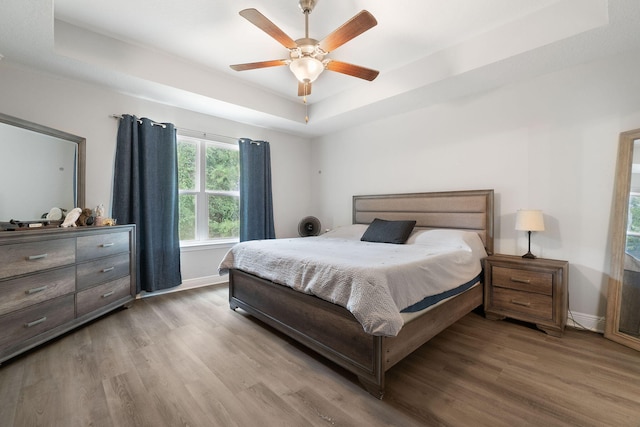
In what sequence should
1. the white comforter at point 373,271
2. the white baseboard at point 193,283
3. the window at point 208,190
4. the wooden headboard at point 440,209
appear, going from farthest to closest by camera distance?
1. the window at point 208,190
2. the white baseboard at point 193,283
3. the wooden headboard at point 440,209
4. the white comforter at point 373,271

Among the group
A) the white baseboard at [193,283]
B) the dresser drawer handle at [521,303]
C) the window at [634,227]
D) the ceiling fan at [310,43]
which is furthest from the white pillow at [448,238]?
the white baseboard at [193,283]

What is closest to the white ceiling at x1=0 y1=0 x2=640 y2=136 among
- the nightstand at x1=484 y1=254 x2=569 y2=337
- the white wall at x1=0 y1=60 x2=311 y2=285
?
the white wall at x1=0 y1=60 x2=311 y2=285

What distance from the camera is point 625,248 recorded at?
2.26 meters

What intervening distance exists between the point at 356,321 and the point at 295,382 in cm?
56

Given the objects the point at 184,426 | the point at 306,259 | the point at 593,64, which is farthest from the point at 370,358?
the point at 593,64

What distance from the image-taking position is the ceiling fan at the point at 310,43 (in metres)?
1.76

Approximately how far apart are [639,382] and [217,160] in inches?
184

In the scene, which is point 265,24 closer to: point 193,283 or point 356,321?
point 356,321

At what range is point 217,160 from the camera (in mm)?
4113

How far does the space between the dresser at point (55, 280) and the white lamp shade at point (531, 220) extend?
3.98 metres

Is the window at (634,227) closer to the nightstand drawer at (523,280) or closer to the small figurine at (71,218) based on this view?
the nightstand drawer at (523,280)

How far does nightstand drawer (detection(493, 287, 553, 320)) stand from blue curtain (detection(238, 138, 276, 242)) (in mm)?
3155

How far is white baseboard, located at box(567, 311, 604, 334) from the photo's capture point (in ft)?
7.93

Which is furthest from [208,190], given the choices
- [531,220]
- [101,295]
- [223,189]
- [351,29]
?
[531,220]
